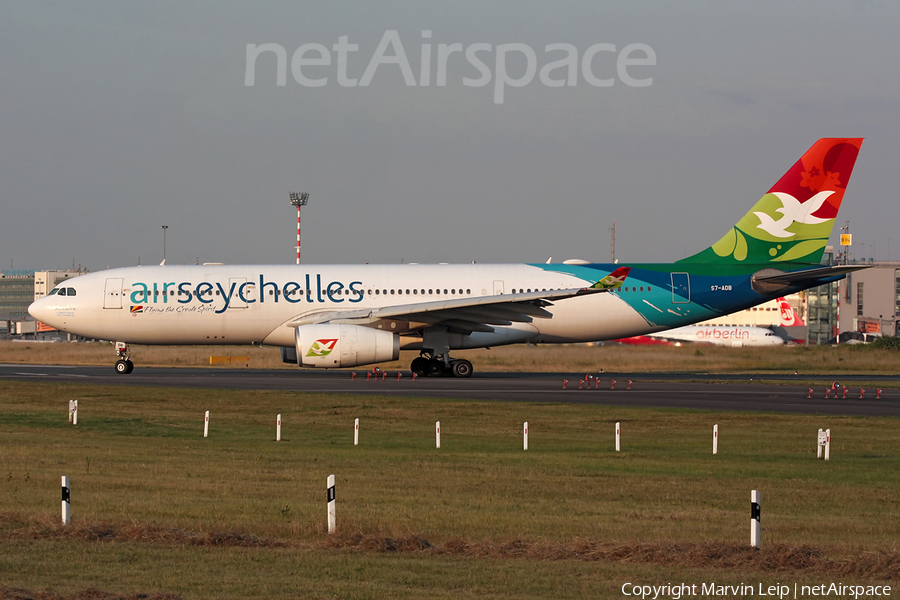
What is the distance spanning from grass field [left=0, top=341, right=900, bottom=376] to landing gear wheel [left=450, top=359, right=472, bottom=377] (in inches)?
309

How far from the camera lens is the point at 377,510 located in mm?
13789

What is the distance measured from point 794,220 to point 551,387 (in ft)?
46.5

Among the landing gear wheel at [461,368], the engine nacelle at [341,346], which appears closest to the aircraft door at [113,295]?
the engine nacelle at [341,346]

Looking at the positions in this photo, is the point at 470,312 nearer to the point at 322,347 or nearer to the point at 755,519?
the point at 322,347

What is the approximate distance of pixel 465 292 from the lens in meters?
40.5

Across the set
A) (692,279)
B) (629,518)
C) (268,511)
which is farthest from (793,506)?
(692,279)

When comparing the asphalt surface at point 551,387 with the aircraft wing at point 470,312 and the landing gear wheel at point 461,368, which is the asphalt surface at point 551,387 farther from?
the aircraft wing at point 470,312

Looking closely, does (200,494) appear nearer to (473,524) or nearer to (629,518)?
(473,524)

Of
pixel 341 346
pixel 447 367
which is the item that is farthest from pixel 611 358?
pixel 341 346

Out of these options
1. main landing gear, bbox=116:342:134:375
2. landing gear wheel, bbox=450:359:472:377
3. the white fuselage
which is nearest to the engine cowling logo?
the white fuselage

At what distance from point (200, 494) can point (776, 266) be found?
32148mm

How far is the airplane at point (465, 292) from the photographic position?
40.0 m

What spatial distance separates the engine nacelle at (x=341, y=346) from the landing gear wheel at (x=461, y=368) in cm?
366

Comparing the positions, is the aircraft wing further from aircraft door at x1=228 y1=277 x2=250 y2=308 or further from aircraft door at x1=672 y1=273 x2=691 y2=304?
aircraft door at x1=672 y1=273 x2=691 y2=304
